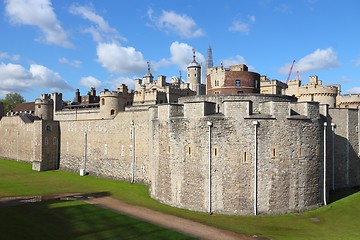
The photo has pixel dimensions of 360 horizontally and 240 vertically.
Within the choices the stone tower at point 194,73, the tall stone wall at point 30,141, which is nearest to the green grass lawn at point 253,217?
the tall stone wall at point 30,141

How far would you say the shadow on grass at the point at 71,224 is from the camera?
60.9ft

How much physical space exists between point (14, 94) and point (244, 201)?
375 ft

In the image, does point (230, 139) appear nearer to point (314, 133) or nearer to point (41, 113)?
point (314, 133)

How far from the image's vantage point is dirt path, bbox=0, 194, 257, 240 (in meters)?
19.0

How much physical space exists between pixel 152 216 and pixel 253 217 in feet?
23.1

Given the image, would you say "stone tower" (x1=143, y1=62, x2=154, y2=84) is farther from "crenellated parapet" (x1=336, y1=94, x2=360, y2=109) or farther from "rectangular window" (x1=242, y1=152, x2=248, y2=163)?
"rectangular window" (x1=242, y1=152, x2=248, y2=163)

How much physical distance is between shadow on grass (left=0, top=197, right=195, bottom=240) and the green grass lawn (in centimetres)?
371

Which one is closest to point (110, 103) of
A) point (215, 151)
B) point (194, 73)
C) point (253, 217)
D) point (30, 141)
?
point (30, 141)

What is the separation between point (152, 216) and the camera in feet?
74.6

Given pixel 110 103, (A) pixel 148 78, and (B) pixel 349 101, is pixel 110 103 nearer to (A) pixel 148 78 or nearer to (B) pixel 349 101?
(B) pixel 349 101

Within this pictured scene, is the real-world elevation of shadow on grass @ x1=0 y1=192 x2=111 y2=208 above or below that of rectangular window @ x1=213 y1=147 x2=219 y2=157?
below

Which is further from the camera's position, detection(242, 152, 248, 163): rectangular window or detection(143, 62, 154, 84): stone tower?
detection(143, 62, 154, 84): stone tower

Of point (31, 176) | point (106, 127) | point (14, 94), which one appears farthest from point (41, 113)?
point (14, 94)

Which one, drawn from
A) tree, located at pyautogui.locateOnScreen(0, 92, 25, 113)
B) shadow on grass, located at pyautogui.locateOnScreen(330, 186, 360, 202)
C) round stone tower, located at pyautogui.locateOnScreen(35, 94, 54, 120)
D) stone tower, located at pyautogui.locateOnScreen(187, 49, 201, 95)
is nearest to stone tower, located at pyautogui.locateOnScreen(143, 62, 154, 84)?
stone tower, located at pyautogui.locateOnScreen(187, 49, 201, 95)
